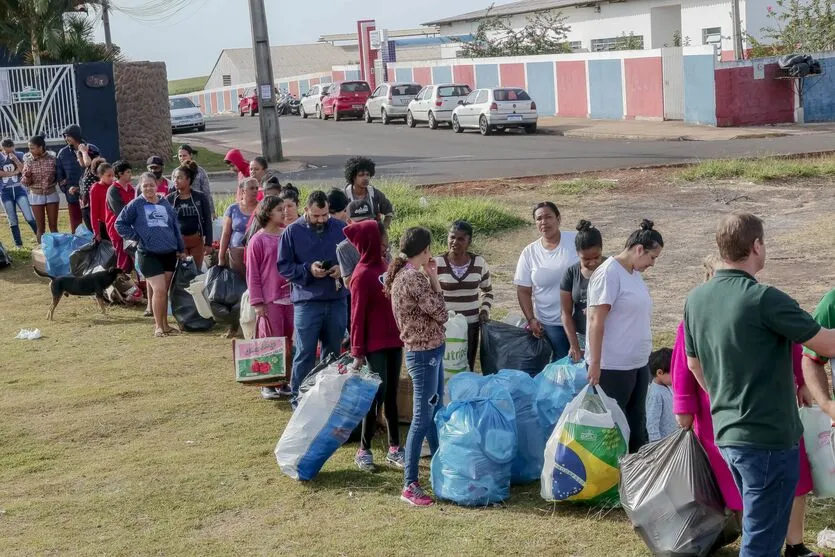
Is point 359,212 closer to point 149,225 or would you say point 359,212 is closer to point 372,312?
point 372,312

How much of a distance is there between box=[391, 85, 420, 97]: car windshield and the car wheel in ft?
24.2

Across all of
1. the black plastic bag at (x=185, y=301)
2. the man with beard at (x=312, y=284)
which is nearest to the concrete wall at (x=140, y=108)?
the black plastic bag at (x=185, y=301)

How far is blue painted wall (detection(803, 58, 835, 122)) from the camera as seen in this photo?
30.6 m

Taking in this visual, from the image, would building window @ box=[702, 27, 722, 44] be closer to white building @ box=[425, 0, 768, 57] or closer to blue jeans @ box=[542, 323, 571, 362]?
white building @ box=[425, 0, 768, 57]

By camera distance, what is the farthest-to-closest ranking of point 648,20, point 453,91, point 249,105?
point 249,105 < point 648,20 < point 453,91

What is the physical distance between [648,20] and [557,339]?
36.6 m

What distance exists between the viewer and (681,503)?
17.8ft

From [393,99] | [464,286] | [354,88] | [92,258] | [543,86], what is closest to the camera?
[464,286]

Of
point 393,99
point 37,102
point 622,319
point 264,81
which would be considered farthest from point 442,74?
point 622,319

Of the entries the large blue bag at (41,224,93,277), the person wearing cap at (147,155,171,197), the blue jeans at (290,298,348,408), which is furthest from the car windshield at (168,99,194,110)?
the blue jeans at (290,298,348,408)

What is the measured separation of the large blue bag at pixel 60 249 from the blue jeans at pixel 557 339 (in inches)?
299

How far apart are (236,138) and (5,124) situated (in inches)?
569

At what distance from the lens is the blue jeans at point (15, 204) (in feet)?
54.1

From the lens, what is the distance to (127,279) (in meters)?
13.2
